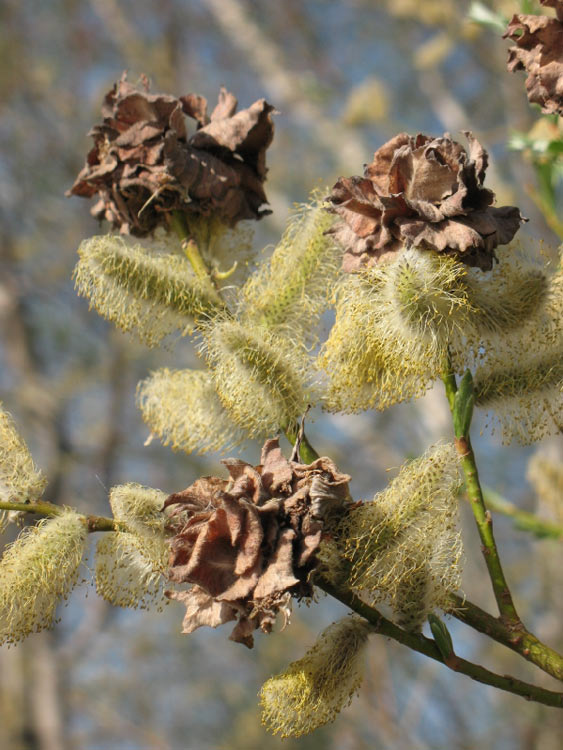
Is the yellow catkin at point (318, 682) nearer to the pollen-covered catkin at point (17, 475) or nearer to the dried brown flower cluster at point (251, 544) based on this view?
the dried brown flower cluster at point (251, 544)

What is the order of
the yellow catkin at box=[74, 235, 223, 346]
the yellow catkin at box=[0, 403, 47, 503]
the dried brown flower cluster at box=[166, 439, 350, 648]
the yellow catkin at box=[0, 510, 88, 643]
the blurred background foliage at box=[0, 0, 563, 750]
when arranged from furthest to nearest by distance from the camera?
the blurred background foliage at box=[0, 0, 563, 750]
the yellow catkin at box=[74, 235, 223, 346]
the yellow catkin at box=[0, 403, 47, 503]
the yellow catkin at box=[0, 510, 88, 643]
the dried brown flower cluster at box=[166, 439, 350, 648]

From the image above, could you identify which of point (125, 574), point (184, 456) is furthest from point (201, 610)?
point (184, 456)

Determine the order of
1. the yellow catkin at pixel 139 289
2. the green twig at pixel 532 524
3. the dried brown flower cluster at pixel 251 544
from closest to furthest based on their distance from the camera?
the dried brown flower cluster at pixel 251 544 → the yellow catkin at pixel 139 289 → the green twig at pixel 532 524

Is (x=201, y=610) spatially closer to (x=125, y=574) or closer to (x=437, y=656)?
(x=125, y=574)

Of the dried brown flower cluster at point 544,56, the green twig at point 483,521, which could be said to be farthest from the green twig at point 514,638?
the dried brown flower cluster at point 544,56

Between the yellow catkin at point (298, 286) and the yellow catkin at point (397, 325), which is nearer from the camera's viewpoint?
the yellow catkin at point (397, 325)

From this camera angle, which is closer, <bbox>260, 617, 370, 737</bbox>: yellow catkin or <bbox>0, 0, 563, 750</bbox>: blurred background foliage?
<bbox>260, 617, 370, 737</bbox>: yellow catkin

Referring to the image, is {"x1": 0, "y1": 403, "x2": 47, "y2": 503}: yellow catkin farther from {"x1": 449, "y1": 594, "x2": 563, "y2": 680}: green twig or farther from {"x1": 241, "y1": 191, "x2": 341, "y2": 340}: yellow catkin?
{"x1": 449, "y1": 594, "x2": 563, "y2": 680}: green twig

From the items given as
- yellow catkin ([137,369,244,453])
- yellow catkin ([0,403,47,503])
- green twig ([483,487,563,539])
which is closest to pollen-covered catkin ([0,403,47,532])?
yellow catkin ([0,403,47,503])
